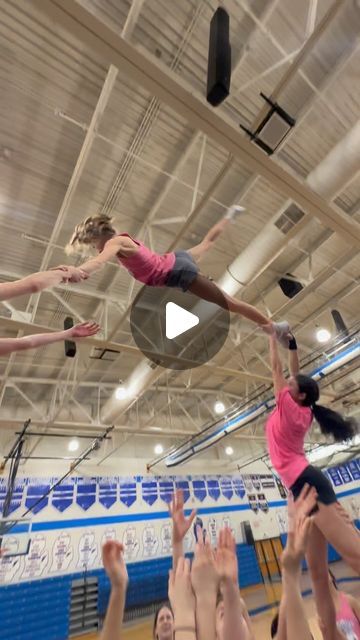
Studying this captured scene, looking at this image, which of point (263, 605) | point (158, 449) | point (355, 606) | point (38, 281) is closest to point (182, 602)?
point (38, 281)

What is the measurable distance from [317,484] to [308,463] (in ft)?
0.54

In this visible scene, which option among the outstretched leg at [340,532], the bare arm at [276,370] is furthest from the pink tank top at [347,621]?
the bare arm at [276,370]

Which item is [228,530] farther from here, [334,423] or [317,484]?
[334,423]

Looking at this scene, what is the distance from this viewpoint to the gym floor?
496 centimetres

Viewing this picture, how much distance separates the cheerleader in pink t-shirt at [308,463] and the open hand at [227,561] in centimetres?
61

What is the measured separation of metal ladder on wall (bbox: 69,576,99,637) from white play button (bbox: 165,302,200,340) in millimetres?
7389

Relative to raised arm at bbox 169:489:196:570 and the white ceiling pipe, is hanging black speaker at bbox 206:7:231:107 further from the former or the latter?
raised arm at bbox 169:489:196:570

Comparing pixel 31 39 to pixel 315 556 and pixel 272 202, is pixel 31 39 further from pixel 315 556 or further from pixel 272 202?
pixel 315 556

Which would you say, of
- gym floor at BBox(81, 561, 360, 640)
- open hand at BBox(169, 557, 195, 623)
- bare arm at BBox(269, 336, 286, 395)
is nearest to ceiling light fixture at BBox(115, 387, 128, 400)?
gym floor at BBox(81, 561, 360, 640)

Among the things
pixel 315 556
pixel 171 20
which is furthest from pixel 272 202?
pixel 315 556

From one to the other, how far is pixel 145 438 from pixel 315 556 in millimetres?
8663

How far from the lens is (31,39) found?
262 cm

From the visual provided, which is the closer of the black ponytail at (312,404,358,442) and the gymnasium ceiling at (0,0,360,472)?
the black ponytail at (312,404,358,442)
